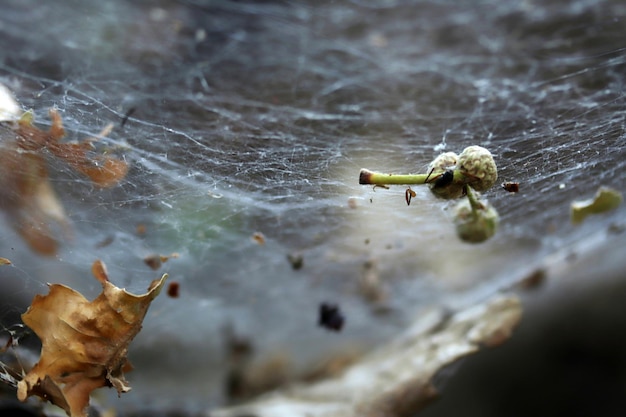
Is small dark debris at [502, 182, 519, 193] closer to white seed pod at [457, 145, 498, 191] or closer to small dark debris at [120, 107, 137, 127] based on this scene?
white seed pod at [457, 145, 498, 191]

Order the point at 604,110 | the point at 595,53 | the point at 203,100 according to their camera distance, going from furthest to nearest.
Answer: the point at 595,53
the point at 203,100
the point at 604,110

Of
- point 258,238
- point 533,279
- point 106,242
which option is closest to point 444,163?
point 258,238

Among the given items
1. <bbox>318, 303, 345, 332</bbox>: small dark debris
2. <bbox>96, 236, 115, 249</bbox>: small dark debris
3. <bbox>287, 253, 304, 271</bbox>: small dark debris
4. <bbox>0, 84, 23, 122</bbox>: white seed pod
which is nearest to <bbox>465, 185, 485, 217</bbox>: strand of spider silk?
<bbox>287, 253, 304, 271</bbox>: small dark debris

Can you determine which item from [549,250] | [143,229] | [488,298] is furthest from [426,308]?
[143,229]

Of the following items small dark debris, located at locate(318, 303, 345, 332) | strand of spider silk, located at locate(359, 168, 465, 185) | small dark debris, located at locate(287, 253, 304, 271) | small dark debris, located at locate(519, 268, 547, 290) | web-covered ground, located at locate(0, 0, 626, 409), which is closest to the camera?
strand of spider silk, located at locate(359, 168, 465, 185)

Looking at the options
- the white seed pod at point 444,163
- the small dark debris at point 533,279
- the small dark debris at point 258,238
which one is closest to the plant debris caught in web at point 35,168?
the small dark debris at point 258,238

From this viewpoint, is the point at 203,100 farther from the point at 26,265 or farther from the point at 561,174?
the point at 561,174

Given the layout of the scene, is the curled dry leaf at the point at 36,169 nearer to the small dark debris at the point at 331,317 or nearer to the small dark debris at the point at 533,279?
the small dark debris at the point at 331,317
